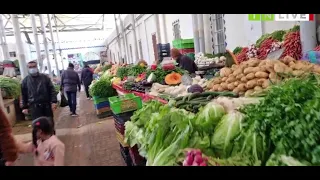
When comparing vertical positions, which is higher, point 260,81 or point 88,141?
point 260,81

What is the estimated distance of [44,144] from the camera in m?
1.84

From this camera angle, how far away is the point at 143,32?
17.7 meters

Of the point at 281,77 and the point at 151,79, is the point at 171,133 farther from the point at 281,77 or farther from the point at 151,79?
the point at 151,79

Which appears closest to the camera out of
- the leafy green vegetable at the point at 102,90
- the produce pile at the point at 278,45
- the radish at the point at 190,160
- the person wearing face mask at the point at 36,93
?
the radish at the point at 190,160

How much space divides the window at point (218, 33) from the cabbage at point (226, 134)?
23.4 ft

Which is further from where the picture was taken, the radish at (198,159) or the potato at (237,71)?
the potato at (237,71)

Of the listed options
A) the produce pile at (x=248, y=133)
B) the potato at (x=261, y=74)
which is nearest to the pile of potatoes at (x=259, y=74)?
the potato at (x=261, y=74)

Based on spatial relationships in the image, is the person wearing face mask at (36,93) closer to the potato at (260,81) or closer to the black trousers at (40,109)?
the black trousers at (40,109)

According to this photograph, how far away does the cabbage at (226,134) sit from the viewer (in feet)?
6.30

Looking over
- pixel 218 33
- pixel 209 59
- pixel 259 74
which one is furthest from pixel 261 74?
pixel 218 33

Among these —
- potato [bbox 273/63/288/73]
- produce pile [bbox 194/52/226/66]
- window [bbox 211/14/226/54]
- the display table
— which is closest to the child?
the display table

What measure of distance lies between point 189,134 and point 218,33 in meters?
7.69

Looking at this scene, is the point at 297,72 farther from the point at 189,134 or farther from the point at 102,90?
the point at 102,90
